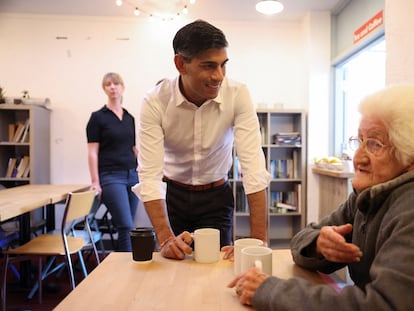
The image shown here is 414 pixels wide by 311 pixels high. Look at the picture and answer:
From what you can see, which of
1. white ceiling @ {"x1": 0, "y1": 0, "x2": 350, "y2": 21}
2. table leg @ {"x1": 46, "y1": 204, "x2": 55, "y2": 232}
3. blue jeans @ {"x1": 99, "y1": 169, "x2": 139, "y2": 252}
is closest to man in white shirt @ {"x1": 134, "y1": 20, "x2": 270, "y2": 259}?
blue jeans @ {"x1": 99, "y1": 169, "x2": 139, "y2": 252}

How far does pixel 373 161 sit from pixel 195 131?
87 cm

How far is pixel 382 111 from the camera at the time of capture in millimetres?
894

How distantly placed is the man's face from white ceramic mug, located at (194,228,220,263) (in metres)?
0.58

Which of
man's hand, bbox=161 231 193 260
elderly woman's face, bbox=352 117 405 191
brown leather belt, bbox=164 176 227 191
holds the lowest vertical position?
man's hand, bbox=161 231 193 260

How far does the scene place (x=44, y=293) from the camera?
2.93 m

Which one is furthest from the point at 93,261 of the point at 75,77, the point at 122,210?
the point at 75,77

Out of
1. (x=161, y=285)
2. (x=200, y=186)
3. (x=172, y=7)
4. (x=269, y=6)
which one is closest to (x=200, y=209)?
(x=200, y=186)

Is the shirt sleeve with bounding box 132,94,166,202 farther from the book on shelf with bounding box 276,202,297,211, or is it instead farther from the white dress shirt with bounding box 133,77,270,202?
the book on shelf with bounding box 276,202,297,211

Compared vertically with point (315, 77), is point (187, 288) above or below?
below

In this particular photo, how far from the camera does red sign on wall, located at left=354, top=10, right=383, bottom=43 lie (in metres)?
3.20

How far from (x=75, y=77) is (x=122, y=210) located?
216 cm

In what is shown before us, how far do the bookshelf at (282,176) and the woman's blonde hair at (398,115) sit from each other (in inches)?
133

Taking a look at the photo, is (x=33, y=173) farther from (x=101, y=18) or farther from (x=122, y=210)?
(x=101, y=18)

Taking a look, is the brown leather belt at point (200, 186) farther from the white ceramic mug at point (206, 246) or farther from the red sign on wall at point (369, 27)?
the red sign on wall at point (369, 27)
